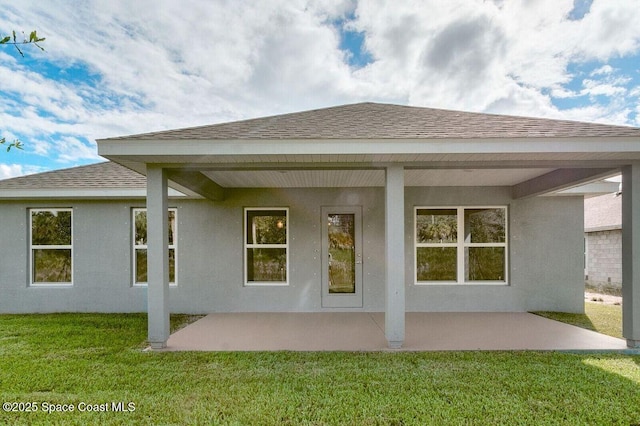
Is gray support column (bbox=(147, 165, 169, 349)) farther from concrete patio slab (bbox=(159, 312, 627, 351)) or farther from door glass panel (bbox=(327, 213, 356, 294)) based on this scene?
door glass panel (bbox=(327, 213, 356, 294))

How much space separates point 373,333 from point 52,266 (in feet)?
23.5

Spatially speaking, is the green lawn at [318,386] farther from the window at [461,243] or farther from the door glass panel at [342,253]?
the window at [461,243]

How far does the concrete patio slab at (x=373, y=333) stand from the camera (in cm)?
495

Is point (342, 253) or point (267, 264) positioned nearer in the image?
point (342, 253)

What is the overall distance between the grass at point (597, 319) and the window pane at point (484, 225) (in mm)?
1794

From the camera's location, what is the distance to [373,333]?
18.5 ft

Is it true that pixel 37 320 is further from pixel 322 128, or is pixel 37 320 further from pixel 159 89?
pixel 159 89

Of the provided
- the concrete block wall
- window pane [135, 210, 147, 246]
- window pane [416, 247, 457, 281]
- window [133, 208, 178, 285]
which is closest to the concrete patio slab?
window pane [416, 247, 457, 281]

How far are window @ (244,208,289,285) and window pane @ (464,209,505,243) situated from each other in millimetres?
4013

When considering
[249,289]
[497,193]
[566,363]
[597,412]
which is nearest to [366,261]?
[249,289]

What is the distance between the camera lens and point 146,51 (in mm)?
10180

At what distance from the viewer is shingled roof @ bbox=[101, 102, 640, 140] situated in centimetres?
452

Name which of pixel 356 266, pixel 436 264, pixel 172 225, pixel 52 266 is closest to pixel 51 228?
pixel 52 266

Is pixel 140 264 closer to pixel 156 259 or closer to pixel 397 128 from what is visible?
pixel 156 259
